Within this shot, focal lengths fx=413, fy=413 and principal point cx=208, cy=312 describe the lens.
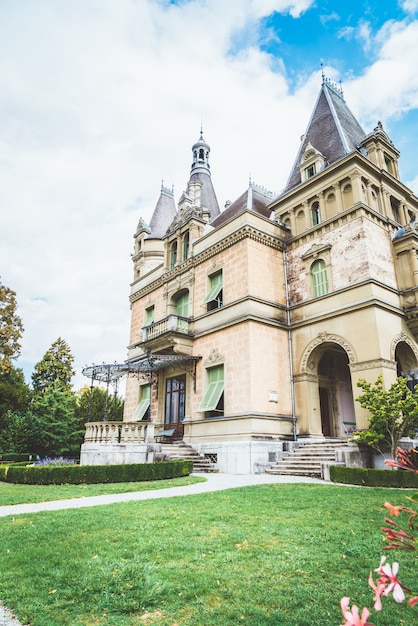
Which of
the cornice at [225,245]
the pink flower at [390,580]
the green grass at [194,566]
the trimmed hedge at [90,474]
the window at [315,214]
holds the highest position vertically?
the window at [315,214]

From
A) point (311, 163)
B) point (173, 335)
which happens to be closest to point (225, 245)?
point (173, 335)

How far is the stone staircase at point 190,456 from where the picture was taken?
57.3ft

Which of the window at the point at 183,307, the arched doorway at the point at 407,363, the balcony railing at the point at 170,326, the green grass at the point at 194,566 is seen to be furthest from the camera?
the window at the point at 183,307

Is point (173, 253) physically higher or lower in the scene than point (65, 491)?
higher

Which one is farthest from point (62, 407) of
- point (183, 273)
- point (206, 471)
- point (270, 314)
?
point (270, 314)

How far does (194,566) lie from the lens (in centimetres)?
453

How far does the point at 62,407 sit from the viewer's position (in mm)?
28828

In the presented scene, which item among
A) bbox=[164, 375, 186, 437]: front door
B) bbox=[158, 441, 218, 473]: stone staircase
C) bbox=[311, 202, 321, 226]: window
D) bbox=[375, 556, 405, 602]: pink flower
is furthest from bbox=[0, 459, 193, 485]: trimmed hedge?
bbox=[311, 202, 321, 226]: window

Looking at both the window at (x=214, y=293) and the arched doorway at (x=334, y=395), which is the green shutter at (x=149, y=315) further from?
the arched doorway at (x=334, y=395)

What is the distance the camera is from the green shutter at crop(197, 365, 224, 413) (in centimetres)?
1919

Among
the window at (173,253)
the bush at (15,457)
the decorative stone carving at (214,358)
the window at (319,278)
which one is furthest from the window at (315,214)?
the bush at (15,457)

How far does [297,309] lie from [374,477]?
9.60 metres

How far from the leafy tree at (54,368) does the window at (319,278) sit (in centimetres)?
2978

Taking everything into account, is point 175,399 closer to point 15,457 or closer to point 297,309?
point 297,309
